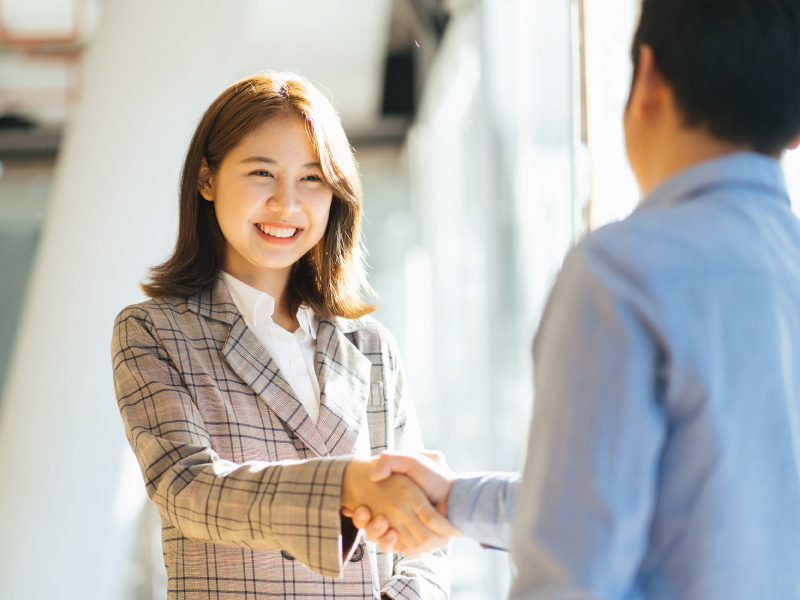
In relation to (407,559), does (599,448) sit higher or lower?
higher

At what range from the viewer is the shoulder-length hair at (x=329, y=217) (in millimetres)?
1622

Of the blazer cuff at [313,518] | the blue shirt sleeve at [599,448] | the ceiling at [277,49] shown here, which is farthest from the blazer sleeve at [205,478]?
the ceiling at [277,49]

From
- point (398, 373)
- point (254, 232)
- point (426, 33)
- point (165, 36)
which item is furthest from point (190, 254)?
point (426, 33)

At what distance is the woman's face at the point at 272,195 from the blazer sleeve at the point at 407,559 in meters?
0.30

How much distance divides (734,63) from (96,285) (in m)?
2.54

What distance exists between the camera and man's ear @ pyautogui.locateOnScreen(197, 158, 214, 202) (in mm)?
1693

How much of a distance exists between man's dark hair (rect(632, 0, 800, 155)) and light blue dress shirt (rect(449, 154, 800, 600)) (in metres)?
0.11

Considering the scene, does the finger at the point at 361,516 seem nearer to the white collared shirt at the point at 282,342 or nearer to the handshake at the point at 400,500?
the handshake at the point at 400,500

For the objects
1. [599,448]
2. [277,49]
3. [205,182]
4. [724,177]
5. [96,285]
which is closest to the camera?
[599,448]

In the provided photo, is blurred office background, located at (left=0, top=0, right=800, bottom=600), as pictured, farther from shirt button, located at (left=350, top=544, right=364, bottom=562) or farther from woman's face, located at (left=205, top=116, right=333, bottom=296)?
shirt button, located at (left=350, top=544, right=364, bottom=562)

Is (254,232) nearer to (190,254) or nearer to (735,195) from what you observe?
(190,254)

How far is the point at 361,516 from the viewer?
4.25 feet

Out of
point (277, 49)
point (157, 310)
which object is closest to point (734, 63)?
point (157, 310)

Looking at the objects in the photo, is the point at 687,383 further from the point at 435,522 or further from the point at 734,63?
the point at 435,522
